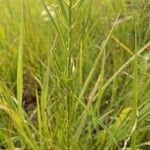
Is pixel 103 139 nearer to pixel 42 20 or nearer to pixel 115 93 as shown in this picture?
pixel 115 93

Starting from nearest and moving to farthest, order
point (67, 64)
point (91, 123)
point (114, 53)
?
point (67, 64) → point (91, 123) → point (114, 53)

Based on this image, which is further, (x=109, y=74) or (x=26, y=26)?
(x=26, y=26)

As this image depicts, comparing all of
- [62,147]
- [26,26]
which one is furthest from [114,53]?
[62,147]

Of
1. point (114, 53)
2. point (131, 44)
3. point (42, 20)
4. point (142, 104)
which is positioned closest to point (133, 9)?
point (131, 44)

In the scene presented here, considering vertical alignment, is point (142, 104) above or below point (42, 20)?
below

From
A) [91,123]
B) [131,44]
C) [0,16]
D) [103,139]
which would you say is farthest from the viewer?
[0,16]

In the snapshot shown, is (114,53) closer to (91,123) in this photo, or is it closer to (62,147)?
(91,123)
